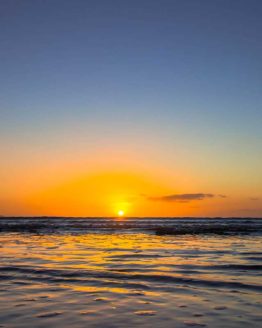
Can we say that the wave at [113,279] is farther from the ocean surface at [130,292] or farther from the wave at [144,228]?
the wave at [144,228]

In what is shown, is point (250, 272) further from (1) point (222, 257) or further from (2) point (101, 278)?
(2) point (101, 278)

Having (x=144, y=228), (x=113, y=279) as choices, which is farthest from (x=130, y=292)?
(x=144, y=228)

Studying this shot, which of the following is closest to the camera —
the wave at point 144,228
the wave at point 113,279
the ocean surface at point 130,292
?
the ocean surface at point 130,292

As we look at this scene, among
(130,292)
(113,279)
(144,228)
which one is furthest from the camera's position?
(144,228)

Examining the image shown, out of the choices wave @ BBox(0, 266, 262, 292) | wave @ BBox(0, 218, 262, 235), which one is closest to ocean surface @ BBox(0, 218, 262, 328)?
wave @ BBox(0, 266, 262, 292)

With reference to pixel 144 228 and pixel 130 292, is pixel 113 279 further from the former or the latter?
pixel 144 228

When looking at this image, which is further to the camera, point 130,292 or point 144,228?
point 144,228

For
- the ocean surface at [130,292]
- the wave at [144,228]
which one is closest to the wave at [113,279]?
the ocean surface at [130,292]

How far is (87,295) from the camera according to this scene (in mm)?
9523

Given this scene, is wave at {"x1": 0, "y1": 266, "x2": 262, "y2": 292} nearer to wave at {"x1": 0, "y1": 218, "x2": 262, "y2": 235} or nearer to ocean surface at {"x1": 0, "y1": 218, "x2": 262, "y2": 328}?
ocean surface at {"x1": 0, "y1": 218, "x2": 262, "y2": 328}

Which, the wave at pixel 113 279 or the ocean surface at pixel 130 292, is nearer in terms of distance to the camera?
the ocean surface at pixel 130 292

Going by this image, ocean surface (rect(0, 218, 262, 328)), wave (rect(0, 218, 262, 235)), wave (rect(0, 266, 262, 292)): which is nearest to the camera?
ocean surface (rect(0, 218, 262, 328))

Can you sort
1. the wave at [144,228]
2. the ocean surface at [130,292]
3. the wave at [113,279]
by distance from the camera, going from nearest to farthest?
the ocean surface at [130,292]
the wave at [113,279]
the wave at [144,228]

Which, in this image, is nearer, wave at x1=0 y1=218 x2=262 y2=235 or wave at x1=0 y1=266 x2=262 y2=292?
wave at x1=0 y1=266 x2=262 y2=292
